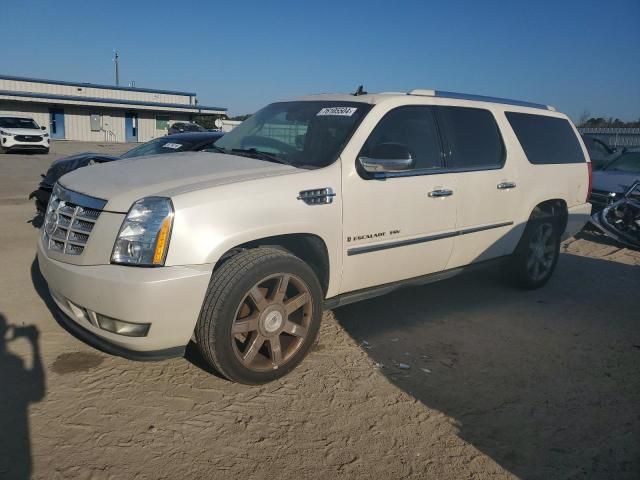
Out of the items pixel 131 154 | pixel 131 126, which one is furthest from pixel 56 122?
pixel 131 154

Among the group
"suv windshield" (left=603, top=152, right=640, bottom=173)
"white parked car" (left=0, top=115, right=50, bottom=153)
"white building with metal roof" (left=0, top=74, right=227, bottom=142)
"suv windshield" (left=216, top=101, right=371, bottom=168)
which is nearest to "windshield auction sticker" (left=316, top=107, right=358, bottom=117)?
"suv windshield" (left=216, top=101, right=371, bottom=168)

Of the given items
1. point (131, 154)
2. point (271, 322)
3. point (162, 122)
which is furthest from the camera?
point (162, 122)

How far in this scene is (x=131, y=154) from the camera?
301 inches

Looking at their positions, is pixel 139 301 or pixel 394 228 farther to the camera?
pixel 394 228

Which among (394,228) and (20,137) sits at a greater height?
(20,137)

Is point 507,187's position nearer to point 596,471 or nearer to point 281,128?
point 281,128

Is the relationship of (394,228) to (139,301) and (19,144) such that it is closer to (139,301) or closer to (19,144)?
(139,301)

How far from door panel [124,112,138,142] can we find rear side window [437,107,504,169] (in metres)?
40.2

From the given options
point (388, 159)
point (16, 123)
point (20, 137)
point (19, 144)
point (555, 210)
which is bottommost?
point (555, 210)

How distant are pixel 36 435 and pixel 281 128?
2.73 meters

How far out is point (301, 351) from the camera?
3.41 meters

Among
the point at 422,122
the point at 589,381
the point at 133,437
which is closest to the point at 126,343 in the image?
the point at 133,437

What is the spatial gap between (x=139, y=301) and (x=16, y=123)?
1006 inches

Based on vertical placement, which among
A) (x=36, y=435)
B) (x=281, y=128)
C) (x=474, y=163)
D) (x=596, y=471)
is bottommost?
(x=596, y=471)
